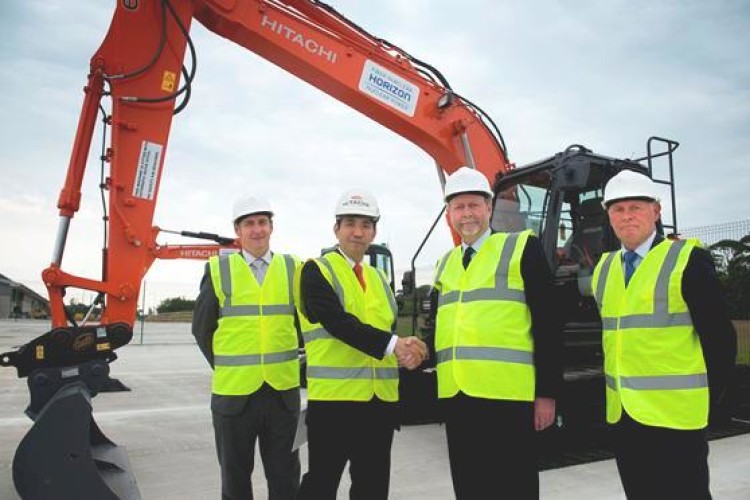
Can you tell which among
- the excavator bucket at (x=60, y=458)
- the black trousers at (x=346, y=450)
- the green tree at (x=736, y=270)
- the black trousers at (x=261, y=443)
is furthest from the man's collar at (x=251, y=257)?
the green tree at (x=736, y=270)

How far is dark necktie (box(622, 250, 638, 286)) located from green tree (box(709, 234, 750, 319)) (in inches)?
406

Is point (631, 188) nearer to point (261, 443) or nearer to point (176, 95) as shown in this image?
point (261, 443)

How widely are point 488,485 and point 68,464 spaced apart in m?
2.28

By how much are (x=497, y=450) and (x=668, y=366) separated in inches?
31.1

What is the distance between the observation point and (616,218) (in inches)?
107

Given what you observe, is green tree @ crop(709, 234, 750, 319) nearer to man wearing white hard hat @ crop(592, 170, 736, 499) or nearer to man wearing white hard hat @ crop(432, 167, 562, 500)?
man wearing white hard hat @ crop(592, 170, 736, 499)

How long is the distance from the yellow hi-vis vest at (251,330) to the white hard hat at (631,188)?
1785 millimetres

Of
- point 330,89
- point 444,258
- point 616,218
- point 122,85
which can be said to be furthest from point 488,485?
point 330,89

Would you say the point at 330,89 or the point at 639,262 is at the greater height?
the point at 330,89

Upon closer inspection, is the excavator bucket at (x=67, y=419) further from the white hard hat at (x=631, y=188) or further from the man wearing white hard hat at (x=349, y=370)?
the white hard hat at (x=631, y=188)

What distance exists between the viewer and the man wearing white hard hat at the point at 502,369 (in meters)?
2.41

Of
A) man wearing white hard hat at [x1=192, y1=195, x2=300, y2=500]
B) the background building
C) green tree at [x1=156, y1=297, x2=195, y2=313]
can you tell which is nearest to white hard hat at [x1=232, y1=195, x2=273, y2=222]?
man wearing white hard hat at [x1=192, y1=195, x2=300, y2=500]

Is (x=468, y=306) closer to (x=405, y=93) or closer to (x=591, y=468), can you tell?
(x=591, y=468)

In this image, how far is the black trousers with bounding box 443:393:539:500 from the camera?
239cm
